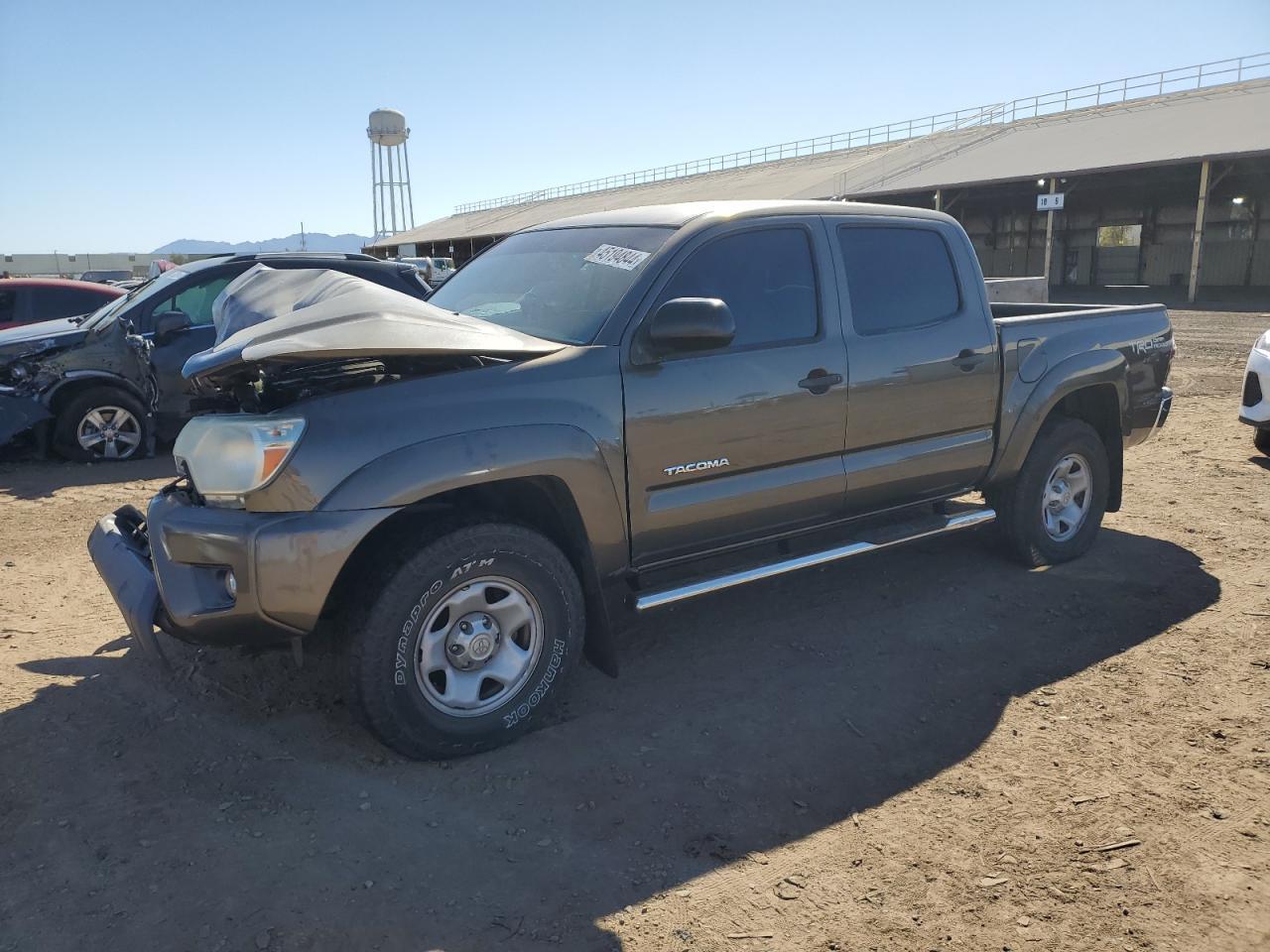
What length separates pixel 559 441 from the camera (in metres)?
3.50

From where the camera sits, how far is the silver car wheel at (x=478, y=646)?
341 cm

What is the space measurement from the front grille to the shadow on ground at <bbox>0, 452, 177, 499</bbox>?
9028 mm

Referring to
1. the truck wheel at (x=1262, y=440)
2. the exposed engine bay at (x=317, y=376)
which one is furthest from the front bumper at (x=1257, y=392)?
the exposed engine bay at (x=317, y=376)

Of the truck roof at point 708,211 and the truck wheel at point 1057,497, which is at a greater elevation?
the truck roof at point 708,211

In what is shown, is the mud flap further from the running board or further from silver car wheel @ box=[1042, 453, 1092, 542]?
silver car wheel @ box=[1042, 453, 1092, 542]

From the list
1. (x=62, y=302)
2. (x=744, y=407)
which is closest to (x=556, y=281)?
(x=744, y=407)

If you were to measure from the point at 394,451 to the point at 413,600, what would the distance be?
0.53 m

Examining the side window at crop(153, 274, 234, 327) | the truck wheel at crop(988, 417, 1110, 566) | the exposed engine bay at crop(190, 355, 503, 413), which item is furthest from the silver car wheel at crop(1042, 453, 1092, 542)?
the side window at crop(153, 274, 234, 327)

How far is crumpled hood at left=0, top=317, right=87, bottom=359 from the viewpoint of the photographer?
8.12 metres

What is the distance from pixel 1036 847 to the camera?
9.77 ft

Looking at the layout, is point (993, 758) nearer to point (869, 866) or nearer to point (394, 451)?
point (869, 866)

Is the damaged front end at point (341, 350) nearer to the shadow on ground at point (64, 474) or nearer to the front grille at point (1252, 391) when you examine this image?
the shadow on ground at point (64, 474)

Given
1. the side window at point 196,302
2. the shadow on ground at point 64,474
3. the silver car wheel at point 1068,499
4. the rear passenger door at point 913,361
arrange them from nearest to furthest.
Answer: the rear passenger door at point 913,361, the silver car wheel at point 1068,499, the shadow on ground at point 64,474, the side window at point 196,302

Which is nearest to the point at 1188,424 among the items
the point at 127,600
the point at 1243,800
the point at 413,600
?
the point at 1243,800
